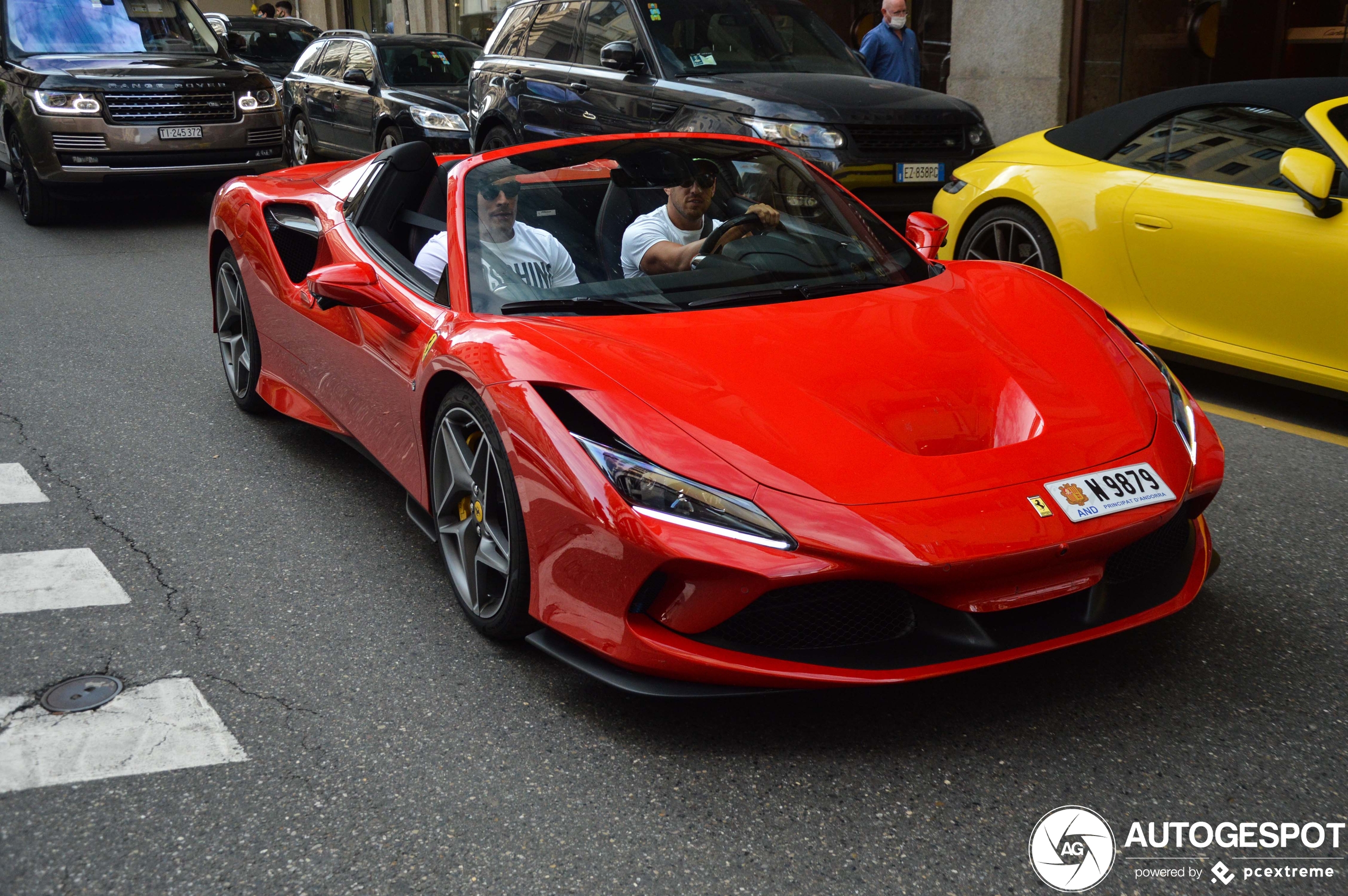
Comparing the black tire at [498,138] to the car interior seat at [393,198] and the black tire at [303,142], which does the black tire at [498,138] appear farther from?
the car interior seat at [393,198]

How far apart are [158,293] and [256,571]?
17.0ft

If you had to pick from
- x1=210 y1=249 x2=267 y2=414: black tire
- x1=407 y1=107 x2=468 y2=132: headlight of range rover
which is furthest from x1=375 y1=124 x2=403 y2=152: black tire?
x1=210 y1=249 x2=267 y2=414: black tire

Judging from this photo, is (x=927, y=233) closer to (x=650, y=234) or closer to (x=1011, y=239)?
(x=650, y=234)

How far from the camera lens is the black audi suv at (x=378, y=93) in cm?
1215

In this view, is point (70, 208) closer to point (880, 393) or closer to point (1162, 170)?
point (1162, 170)

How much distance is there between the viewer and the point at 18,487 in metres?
4.66

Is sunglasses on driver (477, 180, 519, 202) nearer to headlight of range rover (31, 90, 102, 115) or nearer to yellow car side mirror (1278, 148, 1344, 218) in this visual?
yellow car side mirror (1278, 148, 1344, 218)

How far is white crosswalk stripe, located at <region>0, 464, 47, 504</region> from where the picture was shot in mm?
4527

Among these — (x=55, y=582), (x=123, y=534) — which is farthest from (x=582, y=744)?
(x=123, y=534)

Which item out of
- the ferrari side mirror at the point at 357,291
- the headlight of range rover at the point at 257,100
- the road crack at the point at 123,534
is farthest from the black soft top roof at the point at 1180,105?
the headlight of range rover at the point at 257,100

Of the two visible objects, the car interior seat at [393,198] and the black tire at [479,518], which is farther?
the car interior seat at [393,198]

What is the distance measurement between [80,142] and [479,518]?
29.6 ft

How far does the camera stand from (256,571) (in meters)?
3.90

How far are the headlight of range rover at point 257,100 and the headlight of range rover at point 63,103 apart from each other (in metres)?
1.26
